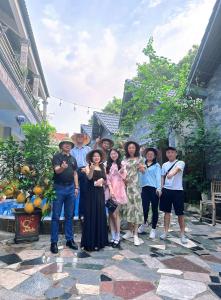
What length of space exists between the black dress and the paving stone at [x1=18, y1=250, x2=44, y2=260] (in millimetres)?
663

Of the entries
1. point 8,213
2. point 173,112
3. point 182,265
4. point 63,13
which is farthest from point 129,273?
point 63,13

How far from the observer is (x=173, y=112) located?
854 cm

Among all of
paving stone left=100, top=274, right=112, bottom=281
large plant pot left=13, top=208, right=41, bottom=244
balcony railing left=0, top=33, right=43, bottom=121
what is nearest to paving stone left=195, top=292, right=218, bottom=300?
paving stone left=100, top=274, right=112, bottom=281

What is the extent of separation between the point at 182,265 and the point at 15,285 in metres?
2.19

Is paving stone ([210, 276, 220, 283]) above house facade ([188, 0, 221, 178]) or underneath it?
underneath

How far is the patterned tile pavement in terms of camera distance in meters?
2.78

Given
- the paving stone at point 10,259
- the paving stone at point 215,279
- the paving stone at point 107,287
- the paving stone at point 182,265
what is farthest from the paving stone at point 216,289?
the paving stone at point 10,259

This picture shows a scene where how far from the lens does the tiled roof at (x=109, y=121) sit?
51.9 feet

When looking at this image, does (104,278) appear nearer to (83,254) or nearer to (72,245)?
(83,254)

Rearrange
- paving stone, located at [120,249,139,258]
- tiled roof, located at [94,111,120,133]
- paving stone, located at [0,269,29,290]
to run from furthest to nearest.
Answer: tiled roof, located at [94,111,120,133] < paving stone, located at [120,249,139,258] < paving stone, located at [0,269,29,290]

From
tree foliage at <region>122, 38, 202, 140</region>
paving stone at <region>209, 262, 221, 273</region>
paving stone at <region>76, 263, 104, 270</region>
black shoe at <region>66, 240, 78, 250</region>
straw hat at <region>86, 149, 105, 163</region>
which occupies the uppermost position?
tree foliage at <region>122, 38, 202, 140</region>

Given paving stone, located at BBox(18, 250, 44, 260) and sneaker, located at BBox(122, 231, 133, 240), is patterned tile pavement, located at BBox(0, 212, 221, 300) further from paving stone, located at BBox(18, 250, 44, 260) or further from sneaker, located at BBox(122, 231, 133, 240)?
sneaker, located at BBox(122, 231, 133, 240)

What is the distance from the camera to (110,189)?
4352mm

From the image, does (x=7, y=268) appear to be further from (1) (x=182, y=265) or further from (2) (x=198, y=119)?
(2) (x=198, y=119)
